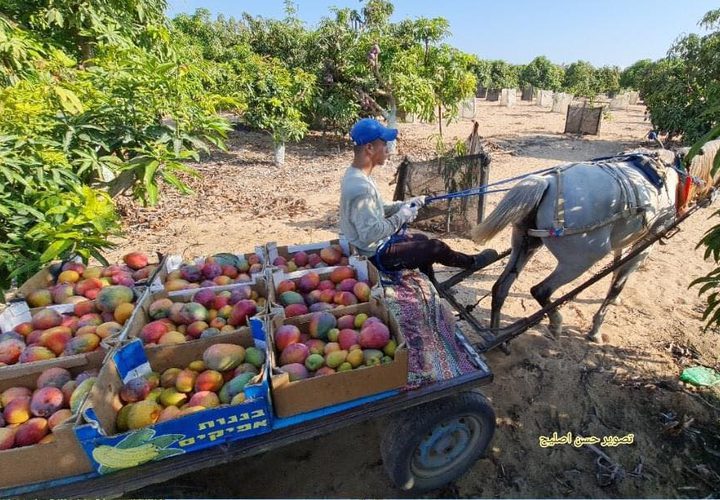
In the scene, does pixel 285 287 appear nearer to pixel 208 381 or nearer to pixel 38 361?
pixel 208 381

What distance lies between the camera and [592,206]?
9.78 feet

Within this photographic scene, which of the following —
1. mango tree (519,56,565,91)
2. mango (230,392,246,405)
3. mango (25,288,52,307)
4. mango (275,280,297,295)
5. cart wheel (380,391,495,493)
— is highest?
mango tree (519,56,565,91)

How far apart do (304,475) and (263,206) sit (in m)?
5.45

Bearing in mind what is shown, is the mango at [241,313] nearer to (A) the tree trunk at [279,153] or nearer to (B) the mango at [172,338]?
(B) the mango at [172,338]

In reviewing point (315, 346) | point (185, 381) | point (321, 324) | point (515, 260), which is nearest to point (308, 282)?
point (321, 324)

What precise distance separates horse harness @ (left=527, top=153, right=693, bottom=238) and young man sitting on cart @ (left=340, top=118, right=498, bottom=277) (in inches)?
33.4

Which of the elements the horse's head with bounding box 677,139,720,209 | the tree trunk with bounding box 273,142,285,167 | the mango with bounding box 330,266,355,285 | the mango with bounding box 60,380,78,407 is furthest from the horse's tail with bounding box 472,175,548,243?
the tree trunk with bounding box 273,142,285,167

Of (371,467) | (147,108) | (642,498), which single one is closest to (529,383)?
(642,498)

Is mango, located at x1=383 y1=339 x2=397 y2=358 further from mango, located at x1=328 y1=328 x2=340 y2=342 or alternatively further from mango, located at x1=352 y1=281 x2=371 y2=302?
mango, located at x1=352 y1=281 x2=371 y2=302

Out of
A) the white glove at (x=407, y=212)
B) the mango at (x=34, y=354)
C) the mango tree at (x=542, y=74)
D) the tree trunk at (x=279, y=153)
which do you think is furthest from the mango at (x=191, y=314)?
the mango tree at (x=542, y=74)

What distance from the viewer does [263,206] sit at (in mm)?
7266

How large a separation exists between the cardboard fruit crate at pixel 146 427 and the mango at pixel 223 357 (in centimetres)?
27

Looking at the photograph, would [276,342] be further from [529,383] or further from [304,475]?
[529,383]

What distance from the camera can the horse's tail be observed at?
307cm
